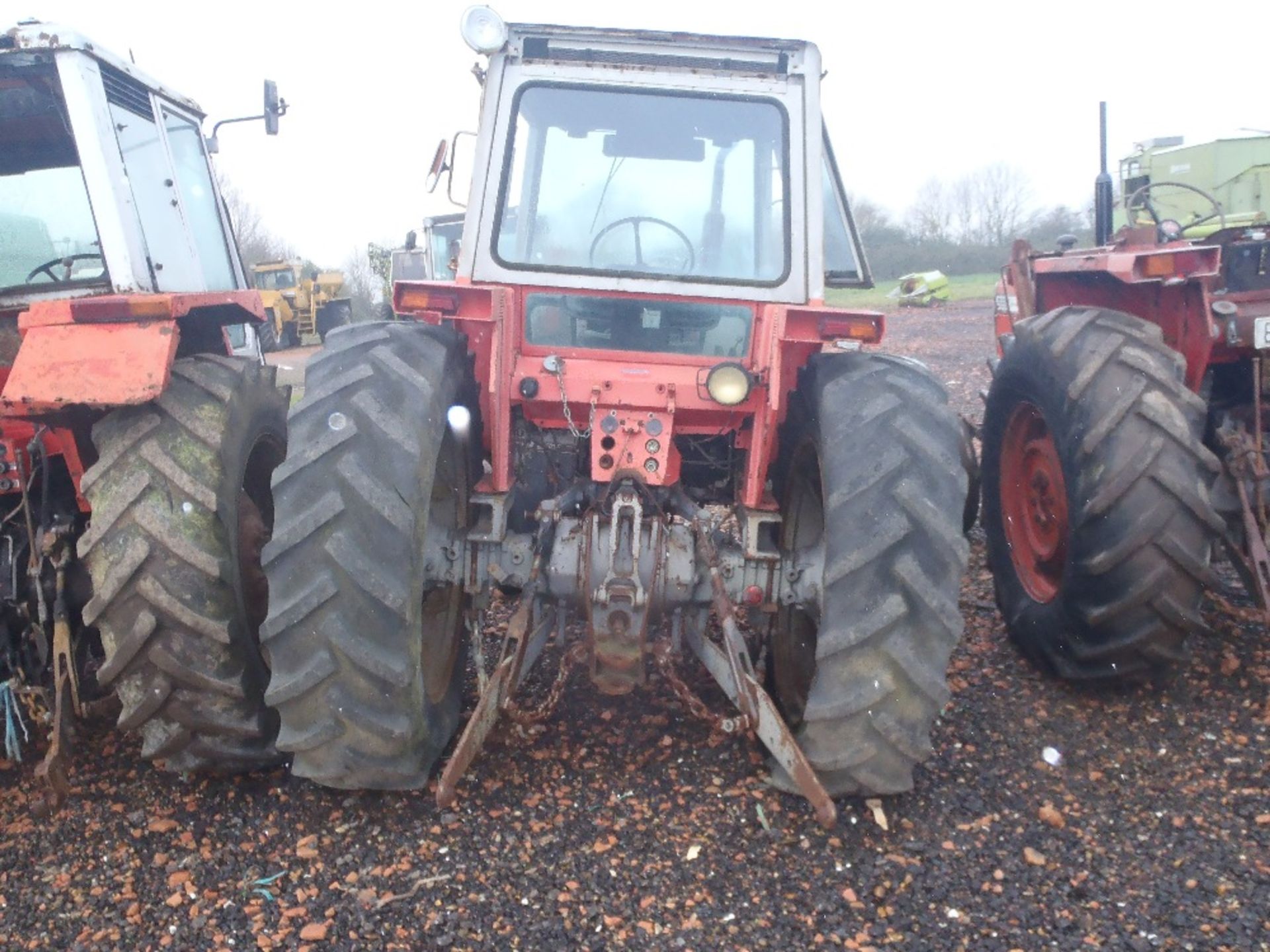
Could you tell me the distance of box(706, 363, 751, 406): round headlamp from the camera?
303 cm

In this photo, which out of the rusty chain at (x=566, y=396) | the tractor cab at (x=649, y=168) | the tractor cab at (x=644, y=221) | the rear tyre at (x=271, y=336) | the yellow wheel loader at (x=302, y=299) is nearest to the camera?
the rusty chain at (x=566, y=396)

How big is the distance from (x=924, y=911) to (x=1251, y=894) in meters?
0.82

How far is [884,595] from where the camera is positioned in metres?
2.74

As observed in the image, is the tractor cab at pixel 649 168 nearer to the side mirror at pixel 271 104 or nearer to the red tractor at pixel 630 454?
the red tractor at pixel 630 454

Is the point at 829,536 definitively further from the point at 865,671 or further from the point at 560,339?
the point at 560,339

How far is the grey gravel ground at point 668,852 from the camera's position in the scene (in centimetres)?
251

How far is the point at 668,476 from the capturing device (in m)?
3.31

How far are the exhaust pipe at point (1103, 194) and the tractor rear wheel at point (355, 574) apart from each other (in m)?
4.31

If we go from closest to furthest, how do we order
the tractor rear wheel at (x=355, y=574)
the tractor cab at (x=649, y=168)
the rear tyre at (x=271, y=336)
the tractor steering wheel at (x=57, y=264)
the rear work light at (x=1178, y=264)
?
the tractor rear wheel at (x=355, y=574) < the tractor cab at (x=649, y=168) < the tractor steering wheel at (x=57, y=264) < the rear work light at (x=1178, y=264) < the rear tyre at (x=271, y=336)

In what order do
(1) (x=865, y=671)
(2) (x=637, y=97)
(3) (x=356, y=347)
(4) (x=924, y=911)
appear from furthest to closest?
(2) (x=637, y=97), (3) (x=356, y=347), (1) (x=865, y=671), (4) (x=924, y=911)

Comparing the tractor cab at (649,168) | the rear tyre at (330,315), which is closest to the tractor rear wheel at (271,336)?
the rear tyre at (330,315)

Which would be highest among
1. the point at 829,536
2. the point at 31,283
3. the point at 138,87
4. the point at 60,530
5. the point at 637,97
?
the point at 138,87

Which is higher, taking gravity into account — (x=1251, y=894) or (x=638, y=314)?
(x=638, y=314)

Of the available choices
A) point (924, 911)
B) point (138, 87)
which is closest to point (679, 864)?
point (924, 911)
